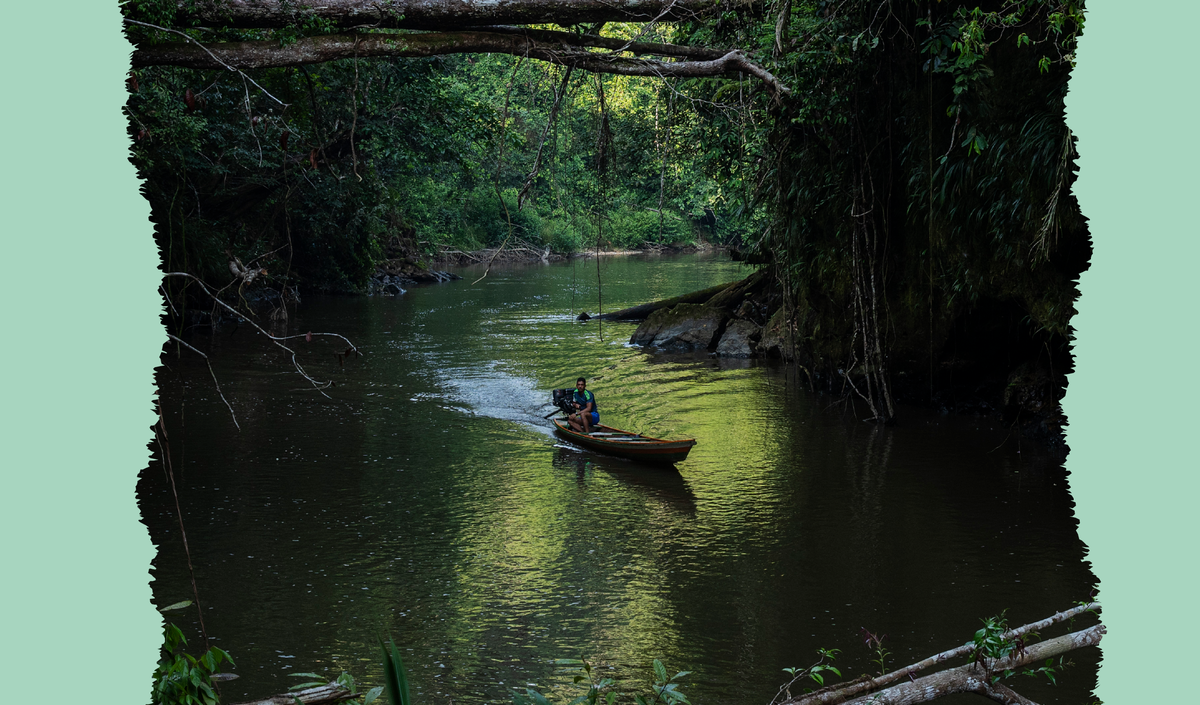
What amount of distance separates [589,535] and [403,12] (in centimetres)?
488

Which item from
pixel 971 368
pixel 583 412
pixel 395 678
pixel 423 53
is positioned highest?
pixel 423 53

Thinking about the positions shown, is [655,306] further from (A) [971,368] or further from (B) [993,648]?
(B) [993,648]

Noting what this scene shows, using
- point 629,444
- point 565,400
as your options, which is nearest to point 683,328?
point 565,400

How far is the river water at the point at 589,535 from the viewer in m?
6.07

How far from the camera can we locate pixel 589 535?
27.3ft

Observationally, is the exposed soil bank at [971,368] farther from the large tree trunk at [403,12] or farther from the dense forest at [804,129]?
the large tree trunk at [403,12]

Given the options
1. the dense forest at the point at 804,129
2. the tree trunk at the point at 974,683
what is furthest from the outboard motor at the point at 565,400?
the tree trunk at the point at 974,683

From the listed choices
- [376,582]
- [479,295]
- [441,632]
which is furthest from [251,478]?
[479,295]

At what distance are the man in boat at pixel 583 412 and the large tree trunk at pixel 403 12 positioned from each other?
5.00m

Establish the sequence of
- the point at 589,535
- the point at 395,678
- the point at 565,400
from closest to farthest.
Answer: the point at 395,678 → the point at 589,535 → the point at 565,400

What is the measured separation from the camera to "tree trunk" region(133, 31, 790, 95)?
7.21 meters

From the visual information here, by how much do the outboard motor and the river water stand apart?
1.81 ft

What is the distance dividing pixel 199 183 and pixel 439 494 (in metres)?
11.9

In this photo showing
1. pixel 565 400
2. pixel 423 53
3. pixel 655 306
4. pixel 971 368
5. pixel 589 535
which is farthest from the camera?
pixel 655 306
